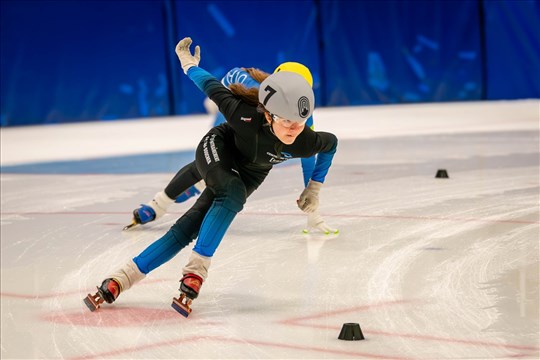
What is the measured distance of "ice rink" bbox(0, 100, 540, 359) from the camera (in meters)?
3.52

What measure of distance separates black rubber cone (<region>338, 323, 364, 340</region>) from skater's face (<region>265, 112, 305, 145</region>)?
852mm

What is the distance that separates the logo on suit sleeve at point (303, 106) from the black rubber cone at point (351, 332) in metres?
0.88

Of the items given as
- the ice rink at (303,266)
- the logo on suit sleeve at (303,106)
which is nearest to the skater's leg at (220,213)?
the ice rink at (303,266)

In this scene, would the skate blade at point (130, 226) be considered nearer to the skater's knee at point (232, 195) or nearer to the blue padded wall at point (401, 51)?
the skater's knee at point (232, 195)

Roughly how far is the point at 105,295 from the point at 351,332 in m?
1.20

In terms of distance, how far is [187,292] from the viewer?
12.6ft

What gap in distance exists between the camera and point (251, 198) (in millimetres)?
7035

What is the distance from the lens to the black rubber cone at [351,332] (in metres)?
3.45

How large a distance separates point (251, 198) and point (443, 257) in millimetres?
2444

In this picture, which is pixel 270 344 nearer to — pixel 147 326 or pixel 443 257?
pixel 147 326

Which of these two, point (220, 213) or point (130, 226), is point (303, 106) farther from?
point (130, 226)

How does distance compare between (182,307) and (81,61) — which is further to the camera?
(81,61)

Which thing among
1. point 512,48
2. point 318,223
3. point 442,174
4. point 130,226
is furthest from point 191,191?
point 512,48

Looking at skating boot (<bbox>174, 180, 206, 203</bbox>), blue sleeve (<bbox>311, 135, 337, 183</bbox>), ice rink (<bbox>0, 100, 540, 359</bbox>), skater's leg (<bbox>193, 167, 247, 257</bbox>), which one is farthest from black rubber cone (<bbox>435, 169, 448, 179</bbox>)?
skater's leg (<bbox>193, 167, 247, 257</bbox>)
